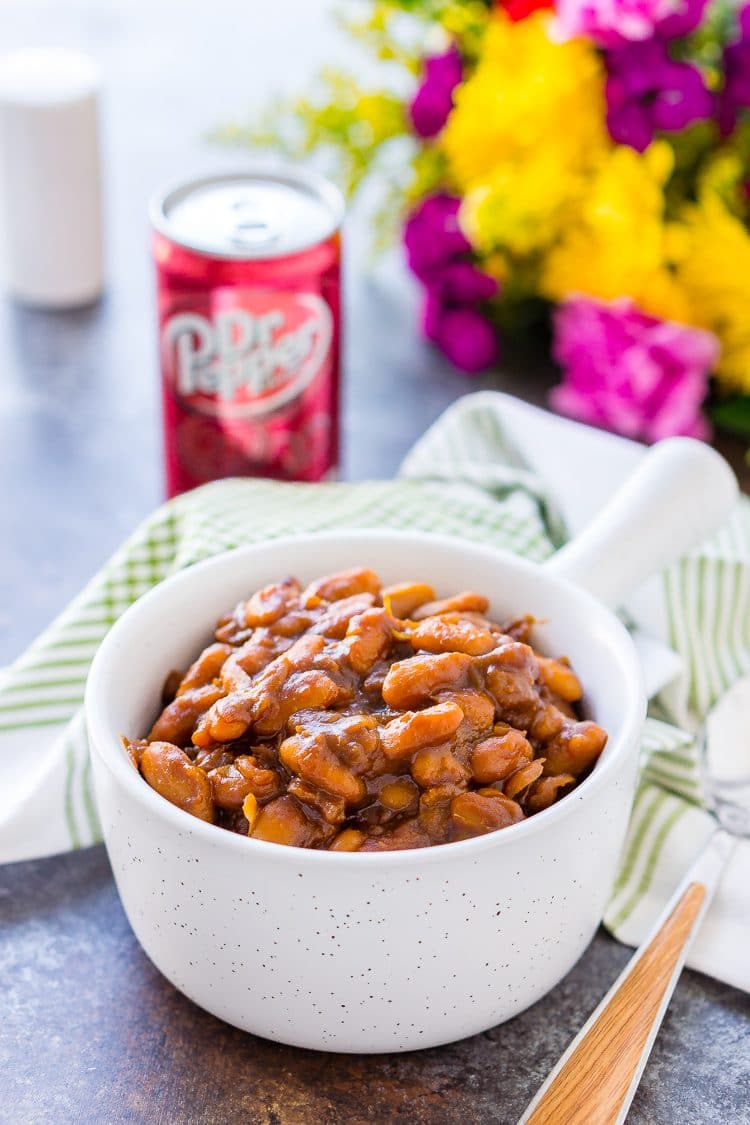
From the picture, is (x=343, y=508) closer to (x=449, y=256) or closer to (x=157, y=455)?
(x=157, y=455)

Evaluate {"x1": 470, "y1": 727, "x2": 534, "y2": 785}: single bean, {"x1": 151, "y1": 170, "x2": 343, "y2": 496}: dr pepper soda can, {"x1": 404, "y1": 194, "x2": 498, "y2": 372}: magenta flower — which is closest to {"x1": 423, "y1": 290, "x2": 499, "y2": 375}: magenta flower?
{"x1": 404, "y1": 194, "x2": 498, "y2": 372}: magenta flower

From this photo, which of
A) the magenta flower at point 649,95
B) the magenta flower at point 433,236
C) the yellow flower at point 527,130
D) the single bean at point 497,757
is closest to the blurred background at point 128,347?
the magenta flower at point 433,236

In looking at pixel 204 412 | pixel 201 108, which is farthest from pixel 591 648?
pixel 201 108

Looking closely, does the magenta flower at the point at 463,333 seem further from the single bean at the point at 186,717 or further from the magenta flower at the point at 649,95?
the single bean at the point at 186,717

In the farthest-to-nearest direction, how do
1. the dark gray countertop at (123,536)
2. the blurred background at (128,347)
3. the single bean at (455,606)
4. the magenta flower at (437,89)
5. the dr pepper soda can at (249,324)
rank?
the magenta flower at (437,89) < the blurred background at (128,347) < the dr pepper soda can at (249,324) < the single bean at (455,606) < the dark gray countertop at (123,536)

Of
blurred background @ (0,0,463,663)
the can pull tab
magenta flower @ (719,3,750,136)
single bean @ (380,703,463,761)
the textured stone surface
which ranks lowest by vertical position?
the textured stone surface

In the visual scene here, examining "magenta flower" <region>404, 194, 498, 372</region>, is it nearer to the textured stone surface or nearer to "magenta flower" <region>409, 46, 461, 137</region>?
"magenta flower" <region>409, 46, 461, 137</region>
